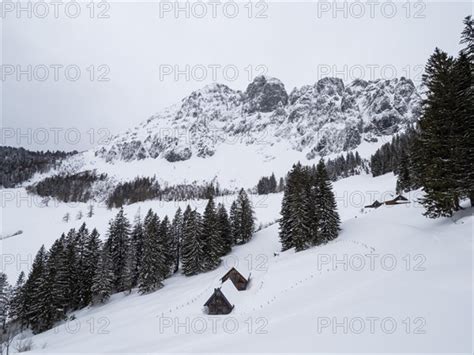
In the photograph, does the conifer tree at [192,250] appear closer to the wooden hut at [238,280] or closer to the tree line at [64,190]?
the wooden hut at [238,280]

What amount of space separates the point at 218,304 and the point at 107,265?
934 inches

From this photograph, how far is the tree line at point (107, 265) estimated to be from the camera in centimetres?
3788

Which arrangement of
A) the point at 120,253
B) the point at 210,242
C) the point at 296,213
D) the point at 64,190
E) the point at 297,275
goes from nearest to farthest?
the point at 297,275 < the point at 296,213 < the point at 210,242 < the point at 120,253 < the point at 64,190

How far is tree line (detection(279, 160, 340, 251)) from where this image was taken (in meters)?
36.0

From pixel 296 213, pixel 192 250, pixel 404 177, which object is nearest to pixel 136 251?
pixel 192 250

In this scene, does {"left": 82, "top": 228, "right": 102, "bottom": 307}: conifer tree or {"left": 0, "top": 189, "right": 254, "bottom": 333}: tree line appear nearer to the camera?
{"left": 0, "top": 189, "right": 254, "bottom": 333}: tree line

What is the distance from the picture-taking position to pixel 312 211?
37.5 m

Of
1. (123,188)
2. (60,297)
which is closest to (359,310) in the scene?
(60,297)

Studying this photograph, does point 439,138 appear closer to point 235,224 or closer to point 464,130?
point 464,130

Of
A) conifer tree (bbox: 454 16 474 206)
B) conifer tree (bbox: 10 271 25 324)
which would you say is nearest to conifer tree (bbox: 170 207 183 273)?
conifer tree (bbox: 10 271 25 324)

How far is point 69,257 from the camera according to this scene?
43.2m

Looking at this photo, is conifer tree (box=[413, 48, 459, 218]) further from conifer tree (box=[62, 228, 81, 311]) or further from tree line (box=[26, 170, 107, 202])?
tree line (box=[26, 170, 107, 202])

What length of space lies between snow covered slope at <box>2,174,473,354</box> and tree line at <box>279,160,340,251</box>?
372cm

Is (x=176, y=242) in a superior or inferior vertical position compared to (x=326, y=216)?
inferior
